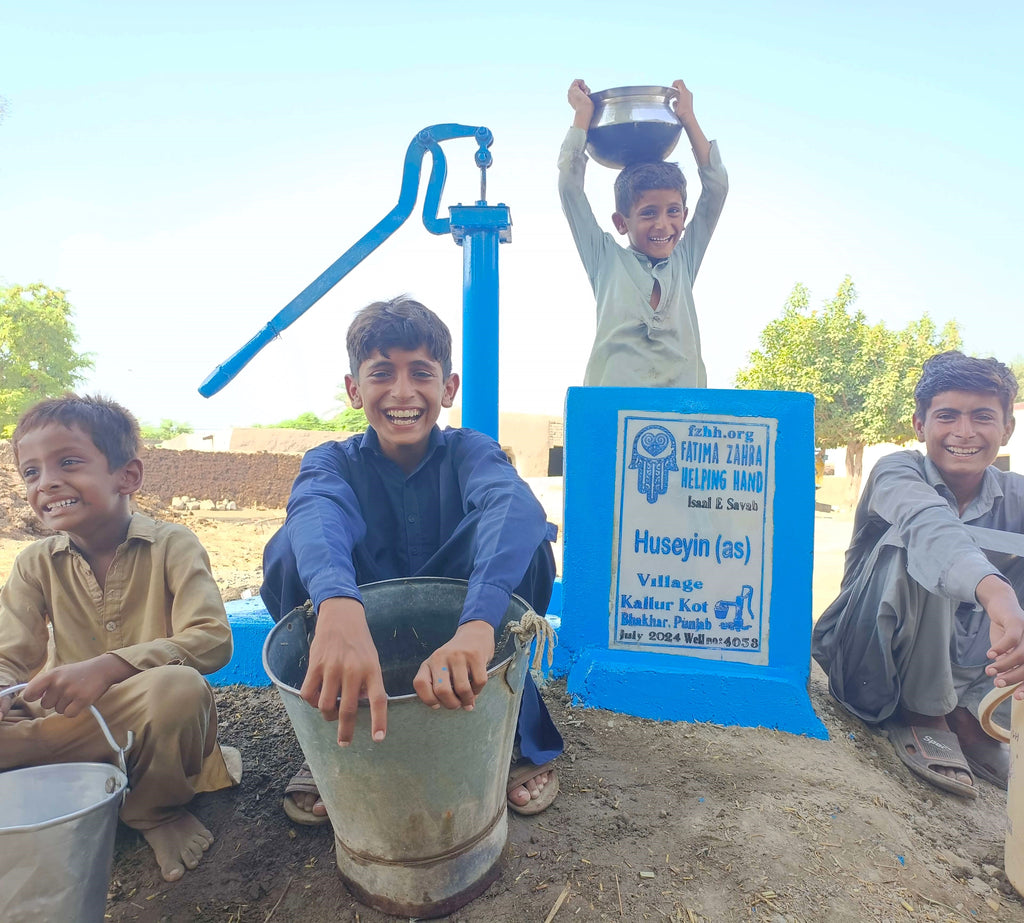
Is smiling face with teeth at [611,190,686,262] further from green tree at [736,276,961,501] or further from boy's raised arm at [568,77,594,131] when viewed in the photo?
green tree at [736,276,961,501]

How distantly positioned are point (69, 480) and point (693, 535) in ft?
6.11

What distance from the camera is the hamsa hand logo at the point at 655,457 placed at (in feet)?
7.60

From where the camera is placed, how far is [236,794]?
5.86 ft

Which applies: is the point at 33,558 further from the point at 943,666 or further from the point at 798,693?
the point at 943,666

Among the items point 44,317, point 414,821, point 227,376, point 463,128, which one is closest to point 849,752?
point 414,821

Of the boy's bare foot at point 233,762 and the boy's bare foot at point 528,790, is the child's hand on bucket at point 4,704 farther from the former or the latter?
the boy's bare foot at point 528,790

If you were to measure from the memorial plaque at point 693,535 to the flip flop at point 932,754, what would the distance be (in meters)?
0.48

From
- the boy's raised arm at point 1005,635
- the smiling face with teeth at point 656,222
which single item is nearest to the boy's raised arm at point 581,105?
the smiling face with teeth at point 656,222

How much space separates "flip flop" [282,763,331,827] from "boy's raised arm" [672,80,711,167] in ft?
9.31

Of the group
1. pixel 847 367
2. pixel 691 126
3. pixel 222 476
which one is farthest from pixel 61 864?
pixel 847 367

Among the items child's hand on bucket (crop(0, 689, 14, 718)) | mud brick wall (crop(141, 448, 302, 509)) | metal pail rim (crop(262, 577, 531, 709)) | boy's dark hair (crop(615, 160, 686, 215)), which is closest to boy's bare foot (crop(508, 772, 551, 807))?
metal pail rim (crop(262, 577, 531, 709))

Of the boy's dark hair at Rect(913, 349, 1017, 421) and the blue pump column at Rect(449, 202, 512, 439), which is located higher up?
the blue pump column at Rect(449, 202, 512, 439)

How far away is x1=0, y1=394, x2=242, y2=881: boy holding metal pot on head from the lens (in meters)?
1.52

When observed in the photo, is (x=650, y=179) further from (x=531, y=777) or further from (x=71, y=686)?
(x=71, y=686)
